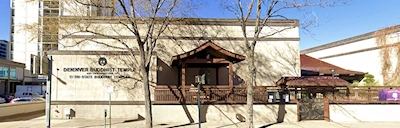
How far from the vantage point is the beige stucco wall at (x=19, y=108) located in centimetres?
1889

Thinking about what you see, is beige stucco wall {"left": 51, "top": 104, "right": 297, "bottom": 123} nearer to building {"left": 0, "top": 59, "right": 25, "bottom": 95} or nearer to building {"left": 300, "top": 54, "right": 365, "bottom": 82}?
building {"left": 300, "top": 54, "right": 365, "bottom": 82}

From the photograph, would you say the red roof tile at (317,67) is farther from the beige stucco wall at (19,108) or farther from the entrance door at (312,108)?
the beige stucco wall at (19,108)

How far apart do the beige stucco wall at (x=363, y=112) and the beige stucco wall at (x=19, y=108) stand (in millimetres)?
20167

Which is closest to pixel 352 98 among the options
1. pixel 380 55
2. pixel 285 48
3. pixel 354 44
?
pixel 285 48

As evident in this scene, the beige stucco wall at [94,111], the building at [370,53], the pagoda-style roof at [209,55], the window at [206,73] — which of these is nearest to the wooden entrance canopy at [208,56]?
the pagoda-style roof at [209,55]

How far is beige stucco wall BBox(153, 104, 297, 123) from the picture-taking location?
1605cm

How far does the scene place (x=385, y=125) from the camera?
15.5 meters

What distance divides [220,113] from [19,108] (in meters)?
15.0

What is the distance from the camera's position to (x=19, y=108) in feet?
69.4

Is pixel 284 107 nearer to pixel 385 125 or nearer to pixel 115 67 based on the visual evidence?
pixel 385 125

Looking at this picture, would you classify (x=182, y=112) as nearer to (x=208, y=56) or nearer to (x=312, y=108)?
(x=208, y=56)

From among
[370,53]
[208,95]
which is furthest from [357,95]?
[370,53]

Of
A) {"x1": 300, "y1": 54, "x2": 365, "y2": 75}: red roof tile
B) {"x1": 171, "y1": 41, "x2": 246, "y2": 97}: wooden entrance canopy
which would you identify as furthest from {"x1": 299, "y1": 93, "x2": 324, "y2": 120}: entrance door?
{"x1": 300, "y1": 54, "x2": 365, "y2": 75}: red roof tile

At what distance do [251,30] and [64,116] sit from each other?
44.4ft
